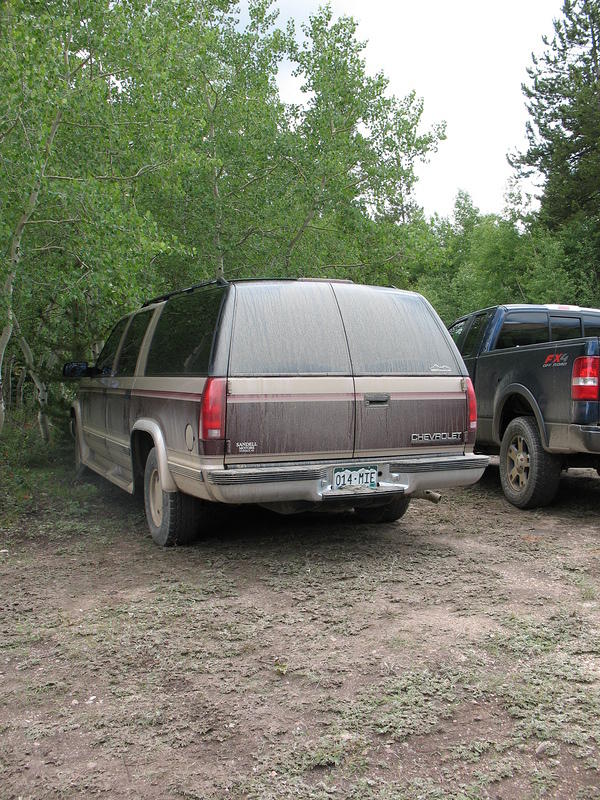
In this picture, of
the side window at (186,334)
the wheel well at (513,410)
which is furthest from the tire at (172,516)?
the wheel well at (513,410)

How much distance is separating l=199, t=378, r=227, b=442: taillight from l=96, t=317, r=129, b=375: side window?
293 centimetres

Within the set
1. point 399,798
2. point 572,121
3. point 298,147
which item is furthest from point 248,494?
point 572,121

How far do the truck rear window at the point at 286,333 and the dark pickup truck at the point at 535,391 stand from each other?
94.0 inches

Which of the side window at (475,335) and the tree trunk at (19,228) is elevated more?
the tree trunk at (19,228)

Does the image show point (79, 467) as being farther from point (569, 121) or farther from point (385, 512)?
point (569, 121)

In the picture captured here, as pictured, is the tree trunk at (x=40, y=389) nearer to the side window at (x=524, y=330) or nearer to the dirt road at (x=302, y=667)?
the dirt road at (x=302, y=667)

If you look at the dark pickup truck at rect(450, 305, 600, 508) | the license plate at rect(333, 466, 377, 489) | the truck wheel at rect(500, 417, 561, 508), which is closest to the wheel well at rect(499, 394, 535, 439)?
the dark pickup truck at rect(450, 305, 600, 508)

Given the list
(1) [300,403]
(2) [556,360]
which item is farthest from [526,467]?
(1) [300,403]

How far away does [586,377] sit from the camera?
20.7 feet

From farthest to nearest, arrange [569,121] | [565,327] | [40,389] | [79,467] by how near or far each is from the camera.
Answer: [569,121]
[40,389]
[79,467]
[565,327]

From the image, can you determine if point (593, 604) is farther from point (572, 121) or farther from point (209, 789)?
point (572, 121)

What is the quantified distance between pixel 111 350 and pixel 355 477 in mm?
3673

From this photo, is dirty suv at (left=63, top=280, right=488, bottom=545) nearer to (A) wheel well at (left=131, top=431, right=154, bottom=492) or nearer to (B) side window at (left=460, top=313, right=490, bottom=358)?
(A) wheel well at (left=131, top=431, right=154, bottom=492)

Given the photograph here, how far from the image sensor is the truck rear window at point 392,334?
17.4ft
